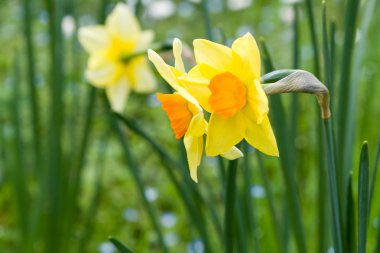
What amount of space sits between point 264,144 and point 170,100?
0.11 m

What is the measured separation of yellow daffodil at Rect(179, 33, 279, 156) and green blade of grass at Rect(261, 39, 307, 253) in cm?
26

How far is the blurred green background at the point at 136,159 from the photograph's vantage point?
3.76ft

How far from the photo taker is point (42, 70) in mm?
3324

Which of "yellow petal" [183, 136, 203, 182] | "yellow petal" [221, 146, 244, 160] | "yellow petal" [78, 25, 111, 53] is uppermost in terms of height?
"yellow petal" [78, 25, 111, 53]

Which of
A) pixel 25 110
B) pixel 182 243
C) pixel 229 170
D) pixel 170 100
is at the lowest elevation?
pixel 182 243

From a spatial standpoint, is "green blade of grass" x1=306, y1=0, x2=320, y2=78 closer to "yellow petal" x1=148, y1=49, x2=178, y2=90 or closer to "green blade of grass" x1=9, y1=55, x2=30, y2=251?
"yellow petal" x1=148, y1=49, x2=178, y2=90

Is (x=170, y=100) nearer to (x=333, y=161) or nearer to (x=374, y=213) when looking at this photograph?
(x=333, y=161)

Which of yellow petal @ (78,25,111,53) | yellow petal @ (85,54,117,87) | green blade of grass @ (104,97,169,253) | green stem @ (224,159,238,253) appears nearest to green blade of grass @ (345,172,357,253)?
green stem @ (224,159,238,253)

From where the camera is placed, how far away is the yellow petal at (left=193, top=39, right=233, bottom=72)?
68cm

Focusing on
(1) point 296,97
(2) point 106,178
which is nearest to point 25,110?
(2) point 106,178

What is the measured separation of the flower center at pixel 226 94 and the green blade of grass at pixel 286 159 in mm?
274

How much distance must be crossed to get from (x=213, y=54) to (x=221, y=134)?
82 mm

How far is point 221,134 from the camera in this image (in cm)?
69

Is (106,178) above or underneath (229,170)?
underneath
